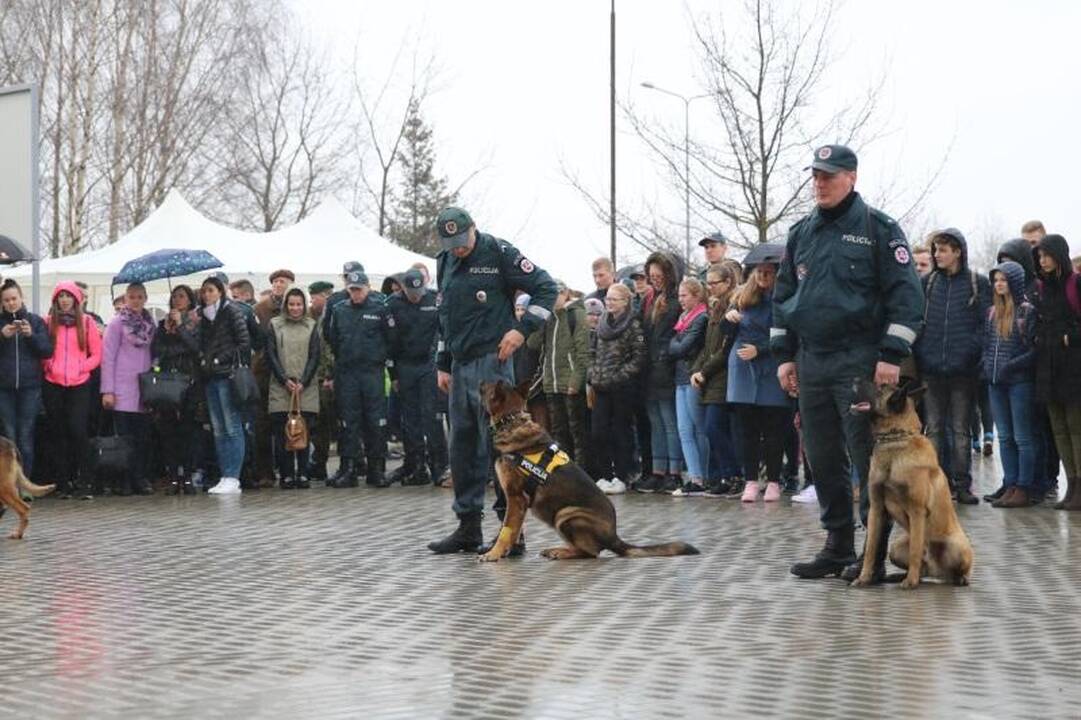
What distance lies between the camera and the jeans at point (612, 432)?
1609 cm

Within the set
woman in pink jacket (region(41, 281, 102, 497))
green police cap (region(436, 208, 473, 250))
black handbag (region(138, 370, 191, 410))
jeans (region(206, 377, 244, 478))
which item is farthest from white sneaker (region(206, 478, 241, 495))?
green police cap (region(436, 208, 473, 250))

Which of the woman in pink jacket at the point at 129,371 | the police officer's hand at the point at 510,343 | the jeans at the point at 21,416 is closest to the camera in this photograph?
the police officer's hand at the point at 510,343

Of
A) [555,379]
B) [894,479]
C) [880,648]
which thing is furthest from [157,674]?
[555,379]

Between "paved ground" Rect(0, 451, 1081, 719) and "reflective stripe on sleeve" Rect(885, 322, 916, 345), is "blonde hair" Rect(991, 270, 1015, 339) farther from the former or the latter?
"reflective stripe on sleeve" Rect(885, 322, 916, 345)

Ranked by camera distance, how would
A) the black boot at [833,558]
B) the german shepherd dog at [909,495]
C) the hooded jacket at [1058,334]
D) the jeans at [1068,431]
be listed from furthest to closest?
1. the jeans at [1068,431]
2. the hooded jacket at [1058,334]
3. the black boot at [833,558]
4. the german shepherd dog at [909,495]

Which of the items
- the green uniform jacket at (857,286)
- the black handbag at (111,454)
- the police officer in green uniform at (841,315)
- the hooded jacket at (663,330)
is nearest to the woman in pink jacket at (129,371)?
the black handbag at (111,454)

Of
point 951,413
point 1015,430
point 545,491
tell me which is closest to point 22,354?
point 545,491

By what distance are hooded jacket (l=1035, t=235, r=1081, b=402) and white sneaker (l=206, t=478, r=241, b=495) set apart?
791 centimetres

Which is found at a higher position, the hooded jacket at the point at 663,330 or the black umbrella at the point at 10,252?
the black umbrella at the point at 10,252

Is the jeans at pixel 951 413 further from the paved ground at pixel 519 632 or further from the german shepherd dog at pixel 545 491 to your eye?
the german shepherd dog at pixel 545 491

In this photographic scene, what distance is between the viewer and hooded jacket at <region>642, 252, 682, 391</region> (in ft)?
52.3

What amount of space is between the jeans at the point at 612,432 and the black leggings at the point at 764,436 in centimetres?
145

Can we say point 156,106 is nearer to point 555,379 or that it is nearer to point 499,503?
point 555,379

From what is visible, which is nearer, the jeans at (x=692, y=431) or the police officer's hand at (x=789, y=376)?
the police officer's hand at (x=789, y=376)
